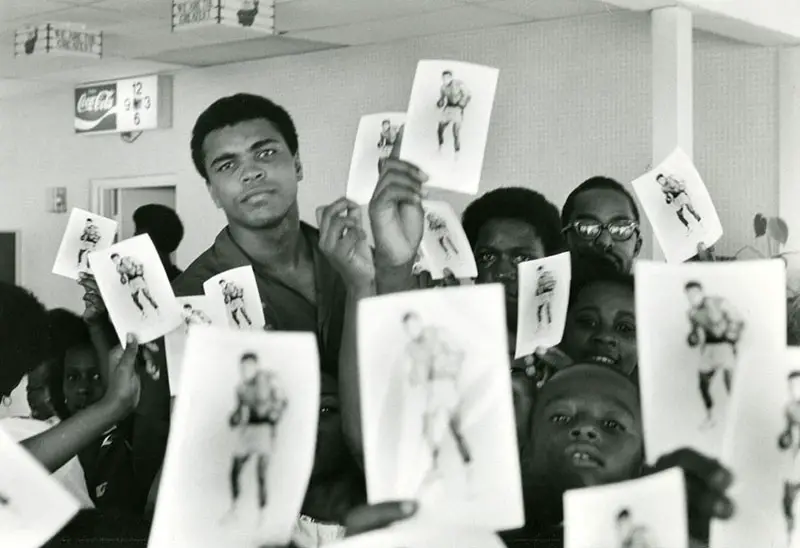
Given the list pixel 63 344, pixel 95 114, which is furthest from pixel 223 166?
pixel 95 114

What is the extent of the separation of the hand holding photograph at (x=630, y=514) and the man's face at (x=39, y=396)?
0.60m

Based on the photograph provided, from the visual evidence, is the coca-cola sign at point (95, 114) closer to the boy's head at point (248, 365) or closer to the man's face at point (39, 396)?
the man's face at point (39, 396)

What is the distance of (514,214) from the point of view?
5.44 feet

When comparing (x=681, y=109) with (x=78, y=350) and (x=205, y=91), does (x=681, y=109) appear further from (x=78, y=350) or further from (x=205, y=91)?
(x=78, y=350)

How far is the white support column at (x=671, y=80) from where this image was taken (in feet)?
13.2

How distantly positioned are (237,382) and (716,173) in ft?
13.5

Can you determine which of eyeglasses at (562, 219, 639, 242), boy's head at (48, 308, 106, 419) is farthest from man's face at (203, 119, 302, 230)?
eyeglasses at (562, 219, 639, 242)

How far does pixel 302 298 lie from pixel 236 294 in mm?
74

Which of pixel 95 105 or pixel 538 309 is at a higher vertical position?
pixel 95 105

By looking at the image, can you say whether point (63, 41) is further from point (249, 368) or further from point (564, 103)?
point (249, 368)

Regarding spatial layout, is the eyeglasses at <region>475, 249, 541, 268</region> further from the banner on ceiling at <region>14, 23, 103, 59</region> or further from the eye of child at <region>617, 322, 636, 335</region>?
the banner on ceiling at <region>14, 23, 103, 59</region>

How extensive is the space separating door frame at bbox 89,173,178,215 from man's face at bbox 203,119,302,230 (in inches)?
25.4

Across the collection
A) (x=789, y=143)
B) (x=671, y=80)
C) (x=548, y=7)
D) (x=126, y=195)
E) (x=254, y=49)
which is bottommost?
(x=126, y=195)

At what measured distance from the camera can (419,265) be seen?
1.30 meters
